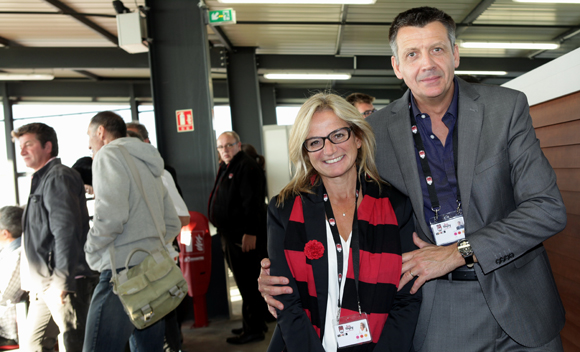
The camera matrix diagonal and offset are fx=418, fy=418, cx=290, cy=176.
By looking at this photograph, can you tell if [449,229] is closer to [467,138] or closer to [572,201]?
[467,138]

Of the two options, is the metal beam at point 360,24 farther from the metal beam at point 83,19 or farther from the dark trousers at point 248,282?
the dark trousers at point 248,282

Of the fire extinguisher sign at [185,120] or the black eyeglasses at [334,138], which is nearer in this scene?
the black eyeglasses at [334,138]

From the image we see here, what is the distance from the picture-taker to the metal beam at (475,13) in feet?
25.5

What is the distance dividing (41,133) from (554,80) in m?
3.13

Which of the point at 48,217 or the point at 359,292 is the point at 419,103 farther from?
the point at 48,217

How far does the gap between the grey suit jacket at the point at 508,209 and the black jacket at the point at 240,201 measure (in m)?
2.77

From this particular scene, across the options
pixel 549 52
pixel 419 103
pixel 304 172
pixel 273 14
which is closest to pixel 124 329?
pixel 304 172

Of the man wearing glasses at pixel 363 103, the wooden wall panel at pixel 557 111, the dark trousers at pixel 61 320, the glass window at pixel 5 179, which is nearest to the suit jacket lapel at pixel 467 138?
the wooden wall panel at pixel 557 111

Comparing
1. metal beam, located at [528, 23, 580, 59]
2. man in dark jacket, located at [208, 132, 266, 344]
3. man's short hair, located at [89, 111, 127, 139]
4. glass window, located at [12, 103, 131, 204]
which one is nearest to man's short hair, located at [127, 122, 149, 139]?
man in dark jacket, located at [208, 132, 266, 344]

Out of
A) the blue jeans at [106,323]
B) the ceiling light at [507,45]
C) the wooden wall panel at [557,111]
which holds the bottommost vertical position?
the blue jeans at [106,323]

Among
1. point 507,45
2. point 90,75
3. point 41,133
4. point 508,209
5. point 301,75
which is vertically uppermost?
point 90,75

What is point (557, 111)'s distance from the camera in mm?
1895

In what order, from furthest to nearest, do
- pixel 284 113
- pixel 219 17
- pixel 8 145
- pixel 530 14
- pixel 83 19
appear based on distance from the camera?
pixel 284 113 < pixel 8 145 < pixel 530 14 < pixel 83 19 < pixel 219 17

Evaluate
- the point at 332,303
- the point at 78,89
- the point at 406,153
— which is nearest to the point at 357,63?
the point at 78,89
